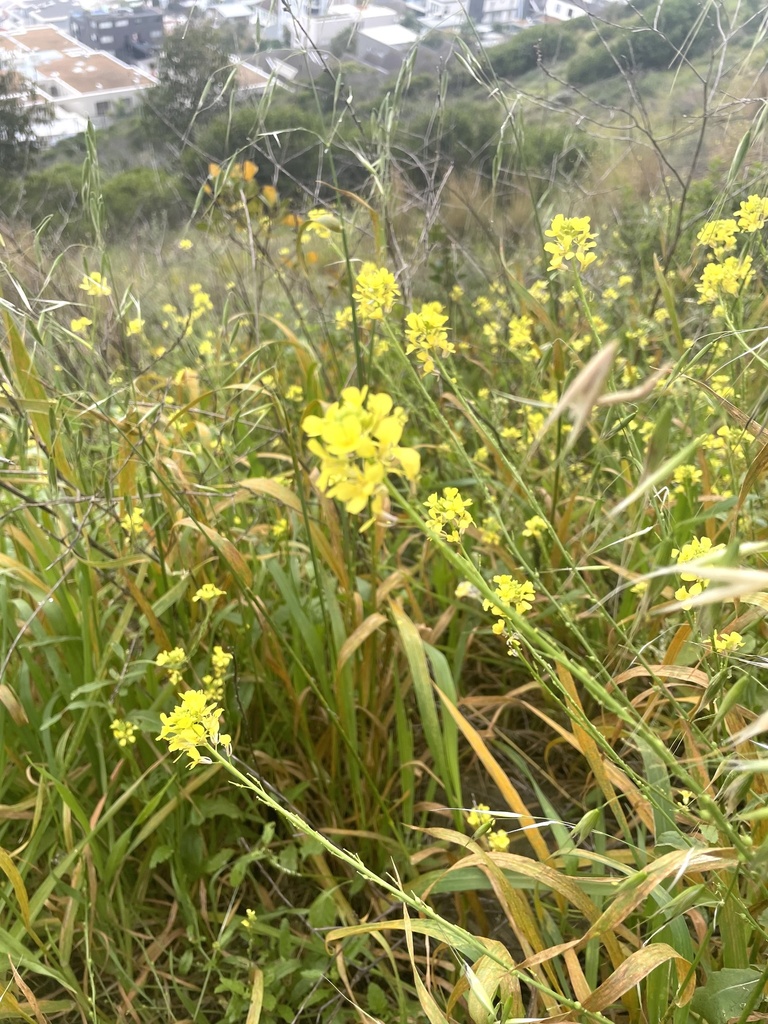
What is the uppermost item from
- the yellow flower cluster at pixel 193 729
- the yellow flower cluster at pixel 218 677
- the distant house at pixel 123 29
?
the distant house at pixel 123 29

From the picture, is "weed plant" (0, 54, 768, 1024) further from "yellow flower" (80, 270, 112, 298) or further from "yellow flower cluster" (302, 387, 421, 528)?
"yellow flower cluster" (302, 387, 421, 528)

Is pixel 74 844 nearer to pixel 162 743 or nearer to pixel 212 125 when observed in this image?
pixel 162 743

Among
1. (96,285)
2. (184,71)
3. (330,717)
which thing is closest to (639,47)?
(184,71)

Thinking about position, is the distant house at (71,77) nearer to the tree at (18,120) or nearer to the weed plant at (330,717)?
the tree at (18,120)

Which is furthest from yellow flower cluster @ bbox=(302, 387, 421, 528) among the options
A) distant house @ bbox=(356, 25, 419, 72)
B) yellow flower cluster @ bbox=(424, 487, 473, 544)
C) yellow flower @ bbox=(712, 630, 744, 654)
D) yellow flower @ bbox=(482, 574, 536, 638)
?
distant house @ bbox=(356, 25, 419, 72)

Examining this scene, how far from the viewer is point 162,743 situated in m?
1.55

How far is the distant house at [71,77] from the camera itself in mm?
4441

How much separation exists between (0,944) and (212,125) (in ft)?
11.4

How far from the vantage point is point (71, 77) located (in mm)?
4551

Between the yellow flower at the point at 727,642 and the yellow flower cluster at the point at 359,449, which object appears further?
the yellow flower at the point at 727,642

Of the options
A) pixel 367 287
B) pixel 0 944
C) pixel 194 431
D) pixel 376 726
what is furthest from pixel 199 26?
pixel 0 944

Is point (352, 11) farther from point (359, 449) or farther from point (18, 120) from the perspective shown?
point (18, 120)

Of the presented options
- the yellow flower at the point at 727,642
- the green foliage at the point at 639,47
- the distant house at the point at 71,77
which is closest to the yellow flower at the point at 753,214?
the yellow flower at the point at 727,642

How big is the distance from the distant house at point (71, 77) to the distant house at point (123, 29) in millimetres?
76
